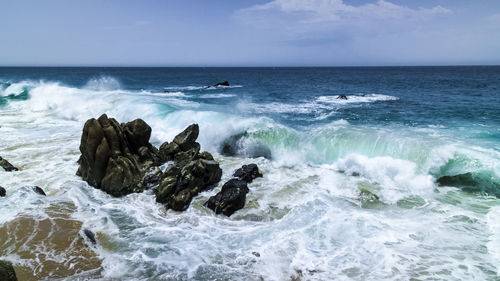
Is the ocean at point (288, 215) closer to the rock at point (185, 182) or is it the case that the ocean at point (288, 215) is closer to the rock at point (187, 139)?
the rock at point (185, 182)

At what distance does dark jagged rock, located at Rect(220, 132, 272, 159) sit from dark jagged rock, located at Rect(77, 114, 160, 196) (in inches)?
170

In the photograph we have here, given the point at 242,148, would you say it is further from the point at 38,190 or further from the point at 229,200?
the point at 38,190

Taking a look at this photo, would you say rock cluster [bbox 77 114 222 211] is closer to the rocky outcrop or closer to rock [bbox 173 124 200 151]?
the rocky outcrop

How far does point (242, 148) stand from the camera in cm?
1395

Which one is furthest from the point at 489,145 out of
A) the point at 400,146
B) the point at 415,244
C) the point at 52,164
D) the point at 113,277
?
the point at 52,164

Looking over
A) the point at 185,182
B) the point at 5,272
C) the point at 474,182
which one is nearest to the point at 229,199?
the point at 185,182

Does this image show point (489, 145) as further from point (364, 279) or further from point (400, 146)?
point (364, 279)

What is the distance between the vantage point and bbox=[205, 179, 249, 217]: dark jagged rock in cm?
816

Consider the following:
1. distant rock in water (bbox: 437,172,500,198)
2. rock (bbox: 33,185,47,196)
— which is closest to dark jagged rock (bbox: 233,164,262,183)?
rock (bbox: 33,185,47,196)

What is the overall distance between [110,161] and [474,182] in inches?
475

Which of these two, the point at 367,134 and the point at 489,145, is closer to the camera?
the point at 489,145

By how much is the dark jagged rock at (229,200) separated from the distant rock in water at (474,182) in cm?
696

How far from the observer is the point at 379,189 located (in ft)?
32.0

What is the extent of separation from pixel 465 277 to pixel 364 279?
1926 mm
